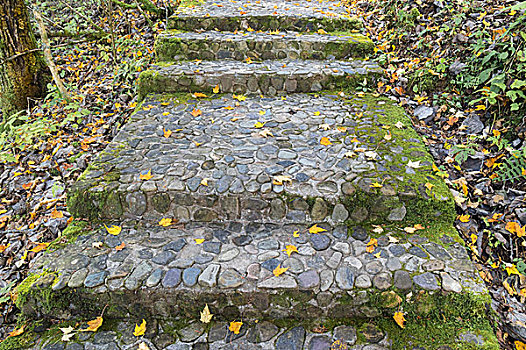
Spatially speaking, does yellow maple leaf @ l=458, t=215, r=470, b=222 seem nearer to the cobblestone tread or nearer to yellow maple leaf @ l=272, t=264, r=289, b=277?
the cobblestone tread

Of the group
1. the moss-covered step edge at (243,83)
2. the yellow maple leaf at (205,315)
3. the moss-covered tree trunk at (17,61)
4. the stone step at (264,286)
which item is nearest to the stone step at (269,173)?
the stone step at (264,286)

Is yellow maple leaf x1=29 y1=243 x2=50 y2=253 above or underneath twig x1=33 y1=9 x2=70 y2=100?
underneath

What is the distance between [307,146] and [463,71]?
1.77m

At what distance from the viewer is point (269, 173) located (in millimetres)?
2840

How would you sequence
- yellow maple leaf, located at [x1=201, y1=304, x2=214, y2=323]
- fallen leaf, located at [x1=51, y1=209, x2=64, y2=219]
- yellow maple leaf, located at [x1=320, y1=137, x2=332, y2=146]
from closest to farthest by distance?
yellow maple leaf, located at [x1=201, y1=304, x2=214, y2=323] < fallen leaf, located at [x1=51, y1=209, x2=64, y2=219] < yellow maple leaf, located at [x1=320, y1=137, x2=332, y2=146]

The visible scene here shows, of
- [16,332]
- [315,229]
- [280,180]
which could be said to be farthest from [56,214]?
[315,229]

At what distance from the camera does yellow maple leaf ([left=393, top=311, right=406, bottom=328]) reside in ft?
7.13

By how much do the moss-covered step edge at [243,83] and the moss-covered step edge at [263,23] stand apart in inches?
50.1

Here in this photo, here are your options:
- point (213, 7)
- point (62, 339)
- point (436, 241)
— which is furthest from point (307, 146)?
point (213, 7)

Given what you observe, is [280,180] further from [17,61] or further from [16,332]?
[17,61]

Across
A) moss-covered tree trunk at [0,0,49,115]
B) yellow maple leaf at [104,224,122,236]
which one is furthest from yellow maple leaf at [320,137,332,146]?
moss-covered tree trunk at [0,0,49,115]

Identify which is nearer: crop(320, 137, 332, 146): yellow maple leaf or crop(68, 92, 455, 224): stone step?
crop(68, 92, 455, 224): stone step

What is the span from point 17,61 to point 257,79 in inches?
118

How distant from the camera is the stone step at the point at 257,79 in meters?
4.07
